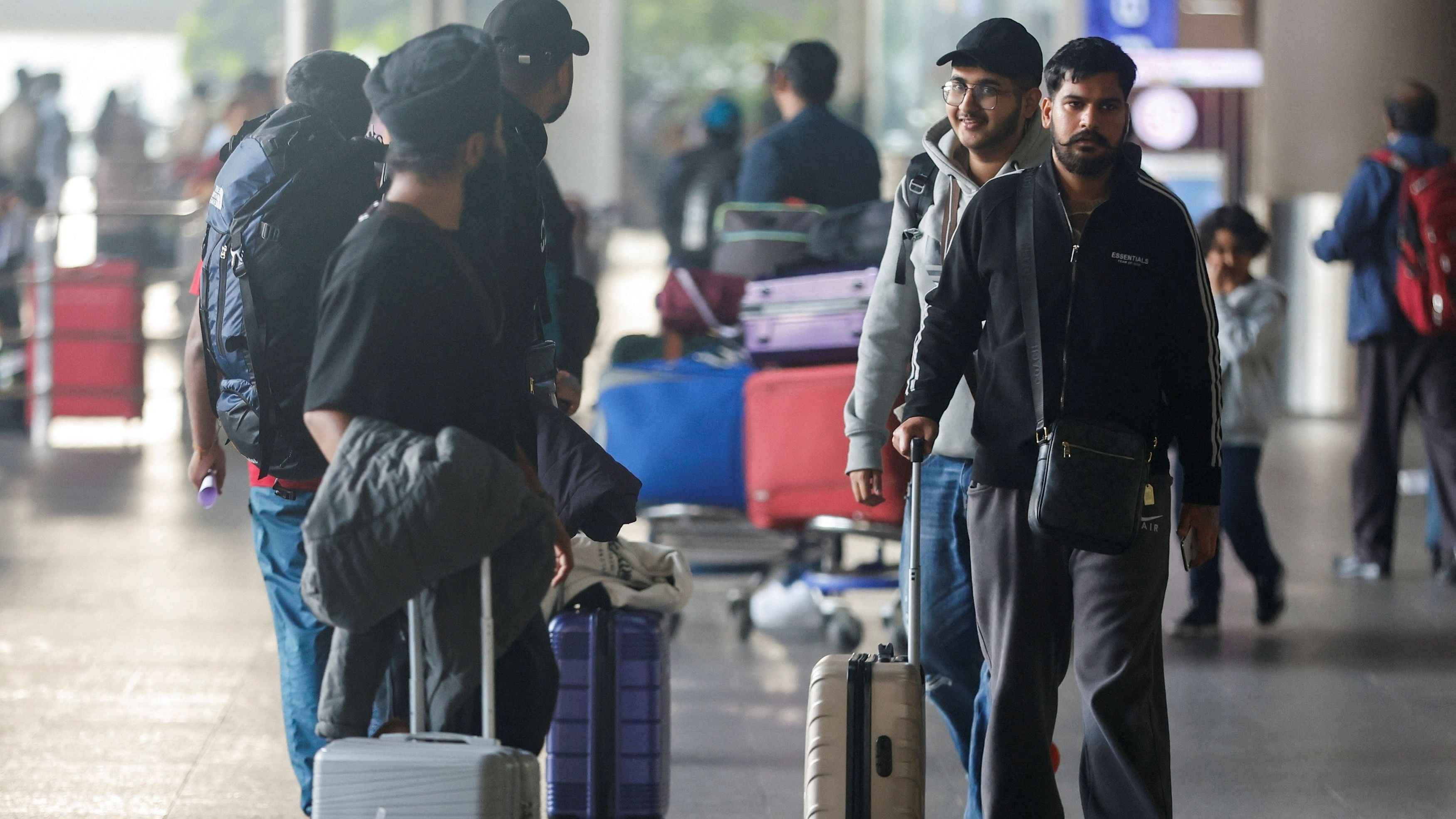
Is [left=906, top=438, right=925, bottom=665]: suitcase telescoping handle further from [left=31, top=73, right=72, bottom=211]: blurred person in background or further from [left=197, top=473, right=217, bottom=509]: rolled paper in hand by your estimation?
[left=31, top=73, right=72, bottom=211]: blurred person in background

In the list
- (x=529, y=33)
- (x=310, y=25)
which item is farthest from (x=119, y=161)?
(x=529, y=33)

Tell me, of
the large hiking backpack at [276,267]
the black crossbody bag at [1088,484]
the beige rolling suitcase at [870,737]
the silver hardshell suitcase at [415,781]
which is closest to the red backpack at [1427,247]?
A: the black crossbody bag at [1088,484]

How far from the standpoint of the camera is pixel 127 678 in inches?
247

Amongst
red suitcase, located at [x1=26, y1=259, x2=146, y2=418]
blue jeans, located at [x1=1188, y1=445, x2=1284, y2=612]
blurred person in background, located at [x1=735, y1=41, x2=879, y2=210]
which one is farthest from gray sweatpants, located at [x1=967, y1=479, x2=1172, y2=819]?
red suitcase, located at [x1=26, y1=259, x2=146, y2=418]

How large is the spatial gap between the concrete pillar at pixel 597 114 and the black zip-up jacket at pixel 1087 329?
30.8m

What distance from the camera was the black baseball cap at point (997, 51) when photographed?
433cm

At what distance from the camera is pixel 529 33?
4312mm

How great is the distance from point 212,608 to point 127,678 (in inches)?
48.2

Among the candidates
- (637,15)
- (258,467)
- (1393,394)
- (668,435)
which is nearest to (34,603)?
(668,435)

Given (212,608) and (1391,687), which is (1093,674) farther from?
(212,608)

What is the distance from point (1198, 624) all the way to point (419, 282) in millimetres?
4585

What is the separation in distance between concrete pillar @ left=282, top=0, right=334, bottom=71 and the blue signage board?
623cm

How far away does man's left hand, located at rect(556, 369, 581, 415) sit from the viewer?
455 centimetres

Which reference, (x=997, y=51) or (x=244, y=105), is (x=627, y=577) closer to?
(x=997, y=51)
